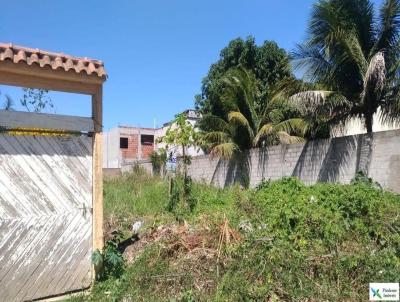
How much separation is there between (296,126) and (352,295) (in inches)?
482

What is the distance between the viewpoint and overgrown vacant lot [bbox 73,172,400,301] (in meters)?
5.34

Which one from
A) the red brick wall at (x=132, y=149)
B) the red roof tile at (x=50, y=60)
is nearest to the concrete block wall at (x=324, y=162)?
the red roof tile at (x=50, y=60)

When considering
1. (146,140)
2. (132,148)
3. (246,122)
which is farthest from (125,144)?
(246,122)

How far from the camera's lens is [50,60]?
596cm

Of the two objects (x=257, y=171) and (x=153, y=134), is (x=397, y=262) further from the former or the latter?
(x=153, y=134)

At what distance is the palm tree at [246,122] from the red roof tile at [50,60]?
11220 millimetres

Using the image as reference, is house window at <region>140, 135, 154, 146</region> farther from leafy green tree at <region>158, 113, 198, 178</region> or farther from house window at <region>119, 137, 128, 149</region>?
leafy green tree at <region>158, 113, 198, 178</region>

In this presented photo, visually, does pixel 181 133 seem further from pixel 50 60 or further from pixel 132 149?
pixel 132 149

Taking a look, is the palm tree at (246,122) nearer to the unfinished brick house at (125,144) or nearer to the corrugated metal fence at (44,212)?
the corrugated metal fence at (44,212)

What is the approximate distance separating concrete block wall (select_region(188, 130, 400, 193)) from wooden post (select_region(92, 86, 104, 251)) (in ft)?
25.7

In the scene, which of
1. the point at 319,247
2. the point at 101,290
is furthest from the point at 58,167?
the point at 319,247

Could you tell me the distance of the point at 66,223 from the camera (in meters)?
6.18

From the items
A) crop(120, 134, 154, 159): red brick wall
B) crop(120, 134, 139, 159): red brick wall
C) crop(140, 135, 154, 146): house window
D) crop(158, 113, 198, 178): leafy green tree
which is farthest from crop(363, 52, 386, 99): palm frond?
crop(140, 135, 154, 146): house window

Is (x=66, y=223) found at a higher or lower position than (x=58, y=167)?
lower
